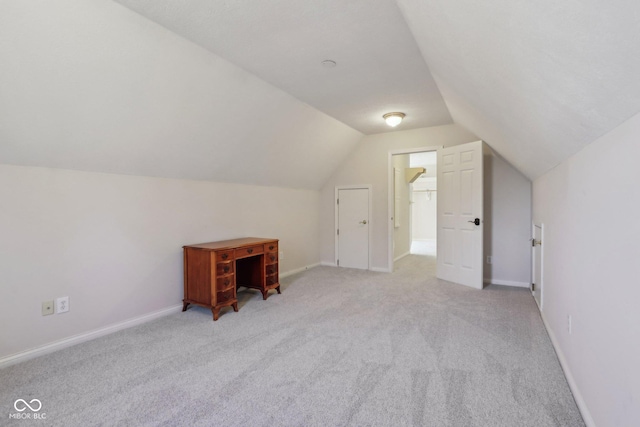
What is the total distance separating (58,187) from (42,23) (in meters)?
1.23

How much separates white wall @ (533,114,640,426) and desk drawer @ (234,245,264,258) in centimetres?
284

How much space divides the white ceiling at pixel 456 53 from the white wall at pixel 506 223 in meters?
1.45

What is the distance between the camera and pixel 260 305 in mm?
3533

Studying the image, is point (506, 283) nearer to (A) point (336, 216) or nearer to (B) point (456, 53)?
(A) point (336, 216)

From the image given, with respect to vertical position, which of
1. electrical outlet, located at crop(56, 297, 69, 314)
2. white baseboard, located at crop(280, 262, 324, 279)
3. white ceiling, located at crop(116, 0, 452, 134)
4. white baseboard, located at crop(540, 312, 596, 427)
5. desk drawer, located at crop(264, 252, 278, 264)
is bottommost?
white baseboard, located at crop(540, 312, 596, 427)

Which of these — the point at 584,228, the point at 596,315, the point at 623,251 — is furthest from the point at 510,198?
the point at 623,251

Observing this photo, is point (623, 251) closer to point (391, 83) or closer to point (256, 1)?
point (256, 1)

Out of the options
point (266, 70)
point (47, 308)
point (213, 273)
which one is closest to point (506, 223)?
point (266, 70)

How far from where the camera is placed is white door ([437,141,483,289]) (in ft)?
13.5

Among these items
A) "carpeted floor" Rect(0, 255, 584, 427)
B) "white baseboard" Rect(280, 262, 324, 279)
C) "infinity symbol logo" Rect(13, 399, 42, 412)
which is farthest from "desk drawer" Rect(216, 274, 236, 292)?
"white baseboard" Rect(280, 262, 324, 279)

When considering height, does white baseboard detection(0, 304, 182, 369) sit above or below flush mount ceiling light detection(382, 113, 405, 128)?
below

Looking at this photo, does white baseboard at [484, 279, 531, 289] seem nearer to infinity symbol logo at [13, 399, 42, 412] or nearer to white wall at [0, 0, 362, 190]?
white wall at [0, 0, 362, 190]

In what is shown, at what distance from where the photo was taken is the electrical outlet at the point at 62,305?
245cm

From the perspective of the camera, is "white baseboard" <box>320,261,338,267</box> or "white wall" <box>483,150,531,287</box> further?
"white baseboard" <box>320,261,338,267</box>
